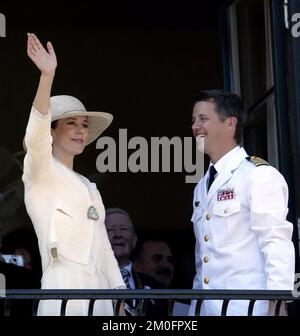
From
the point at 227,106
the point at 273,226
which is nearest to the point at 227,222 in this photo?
the point at 273,226

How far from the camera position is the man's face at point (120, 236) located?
5.94m

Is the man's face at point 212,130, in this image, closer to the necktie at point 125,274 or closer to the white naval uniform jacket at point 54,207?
the white naval uniform jacket at point 54,207

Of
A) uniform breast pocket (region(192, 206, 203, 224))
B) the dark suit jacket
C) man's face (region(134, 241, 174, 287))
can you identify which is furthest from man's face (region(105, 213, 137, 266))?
uniform breast pocket (region(192, 206, 203, 224))

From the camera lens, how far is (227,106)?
5.30 m

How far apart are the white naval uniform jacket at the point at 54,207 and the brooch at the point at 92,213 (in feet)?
0.04

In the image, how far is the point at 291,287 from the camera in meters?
4.84

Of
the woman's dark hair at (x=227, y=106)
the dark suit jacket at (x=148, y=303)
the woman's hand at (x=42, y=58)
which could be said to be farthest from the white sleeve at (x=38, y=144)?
the woman's dark hair at (x=227, y=106)

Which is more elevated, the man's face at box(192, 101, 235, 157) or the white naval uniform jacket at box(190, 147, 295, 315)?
the man's face at box(192, 101, 235, 157)

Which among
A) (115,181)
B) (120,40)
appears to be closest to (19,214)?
(115,181)

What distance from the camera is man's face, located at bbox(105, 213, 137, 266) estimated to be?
5.94 meters

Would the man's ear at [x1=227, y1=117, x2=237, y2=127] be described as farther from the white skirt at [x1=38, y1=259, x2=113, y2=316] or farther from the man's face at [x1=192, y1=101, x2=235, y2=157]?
the white skirt at [x1=38, y1=259, x2=113, y2=316]

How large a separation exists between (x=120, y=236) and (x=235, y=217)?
3.60ft
